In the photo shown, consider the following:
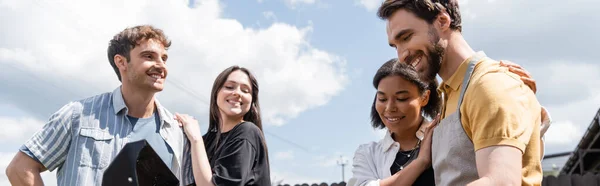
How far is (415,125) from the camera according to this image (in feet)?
8.46

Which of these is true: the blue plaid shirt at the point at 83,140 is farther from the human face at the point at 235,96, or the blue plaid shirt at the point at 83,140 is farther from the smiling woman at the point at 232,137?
the human face at the point at 235,96

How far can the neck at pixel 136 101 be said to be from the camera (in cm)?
298

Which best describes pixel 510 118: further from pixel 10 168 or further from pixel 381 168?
pixel 10 168

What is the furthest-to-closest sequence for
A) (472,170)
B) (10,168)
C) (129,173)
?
(10,168), (472,170), (129,173)

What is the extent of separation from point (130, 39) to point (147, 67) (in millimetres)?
193

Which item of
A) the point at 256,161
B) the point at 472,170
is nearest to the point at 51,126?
the point at 256,161

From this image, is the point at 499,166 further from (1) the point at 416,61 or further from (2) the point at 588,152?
(2) the point at 588,152

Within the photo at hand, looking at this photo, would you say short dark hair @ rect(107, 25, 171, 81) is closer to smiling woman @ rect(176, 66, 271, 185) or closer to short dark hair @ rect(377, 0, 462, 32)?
smiling woman @ rect(176, 66, 271, 185)

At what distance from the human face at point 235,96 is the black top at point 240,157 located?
115mm

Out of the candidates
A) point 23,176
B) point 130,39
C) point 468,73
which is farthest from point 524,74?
point 23,176

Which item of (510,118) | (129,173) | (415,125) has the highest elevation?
(415,125)

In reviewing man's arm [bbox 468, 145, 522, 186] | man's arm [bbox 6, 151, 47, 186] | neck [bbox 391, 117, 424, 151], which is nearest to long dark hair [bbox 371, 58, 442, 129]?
neck [bbox 391, 117, 424, 151]

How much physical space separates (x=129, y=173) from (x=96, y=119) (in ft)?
5.36

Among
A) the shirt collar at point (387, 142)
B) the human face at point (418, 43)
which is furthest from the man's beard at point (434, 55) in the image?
the shirt collar at point (387, 142)
